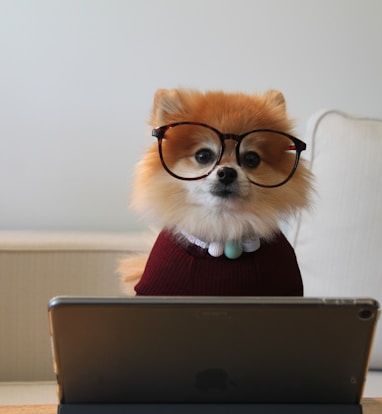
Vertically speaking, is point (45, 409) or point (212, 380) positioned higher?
point (212, 380)

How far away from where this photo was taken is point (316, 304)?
63 centimetres

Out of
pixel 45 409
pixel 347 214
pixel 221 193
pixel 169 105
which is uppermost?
pixel 169 105

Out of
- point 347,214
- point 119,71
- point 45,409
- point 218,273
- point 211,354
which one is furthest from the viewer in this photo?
point 119,71

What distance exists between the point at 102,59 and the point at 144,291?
86cm

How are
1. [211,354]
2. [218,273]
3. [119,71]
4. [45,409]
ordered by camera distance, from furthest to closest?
[119,71]
[218,273]
[45,409]
[211,354]

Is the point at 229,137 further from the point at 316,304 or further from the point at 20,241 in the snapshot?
the point at 20,241

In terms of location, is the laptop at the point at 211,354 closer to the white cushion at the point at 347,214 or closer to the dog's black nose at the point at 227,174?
the dog's black nose at the point at 227,174

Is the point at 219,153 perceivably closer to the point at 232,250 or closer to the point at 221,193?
the point at 221,193

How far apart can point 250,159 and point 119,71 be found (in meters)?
0.82

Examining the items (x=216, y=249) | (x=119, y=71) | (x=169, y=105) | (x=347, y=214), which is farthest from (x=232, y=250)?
(x=119, y=71)

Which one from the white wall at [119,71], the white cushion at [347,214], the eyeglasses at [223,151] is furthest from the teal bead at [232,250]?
the white wall at [119,71]

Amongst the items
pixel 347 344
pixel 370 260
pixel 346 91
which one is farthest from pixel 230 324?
pixel 346 91

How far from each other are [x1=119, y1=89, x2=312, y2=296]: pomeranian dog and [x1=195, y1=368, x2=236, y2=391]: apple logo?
28cm

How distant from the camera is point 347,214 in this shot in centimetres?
141
